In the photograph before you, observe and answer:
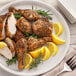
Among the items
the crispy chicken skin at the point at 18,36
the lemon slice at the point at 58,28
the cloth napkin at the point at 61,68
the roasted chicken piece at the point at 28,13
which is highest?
the roasted chicken piece at the point at 28,13

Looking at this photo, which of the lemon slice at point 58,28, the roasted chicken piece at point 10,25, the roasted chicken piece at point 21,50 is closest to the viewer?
the roasted chicken piece at point 21,50

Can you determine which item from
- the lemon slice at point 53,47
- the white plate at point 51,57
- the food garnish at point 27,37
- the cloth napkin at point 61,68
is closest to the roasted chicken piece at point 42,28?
the food garnish at point 27,37

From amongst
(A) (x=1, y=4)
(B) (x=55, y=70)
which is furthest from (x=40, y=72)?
(A) (x=1, y=4)

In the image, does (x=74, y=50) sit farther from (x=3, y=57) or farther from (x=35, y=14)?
(x=3, y=57)

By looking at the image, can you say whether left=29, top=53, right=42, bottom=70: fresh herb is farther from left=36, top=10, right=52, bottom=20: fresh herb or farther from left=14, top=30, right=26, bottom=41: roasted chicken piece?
left=36, top=10, right=52, bottom=20: fresh herb

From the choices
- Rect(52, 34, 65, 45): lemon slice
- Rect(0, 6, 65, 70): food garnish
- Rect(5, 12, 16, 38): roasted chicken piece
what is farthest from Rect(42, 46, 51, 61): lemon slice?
Rect(5, 12, 16, 38): roasted chicken piece

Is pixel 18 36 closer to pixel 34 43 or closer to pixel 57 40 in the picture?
pixel 34 43

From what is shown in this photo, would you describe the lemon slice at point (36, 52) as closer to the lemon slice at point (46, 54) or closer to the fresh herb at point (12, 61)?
the lemon slice at point (46, 54)
